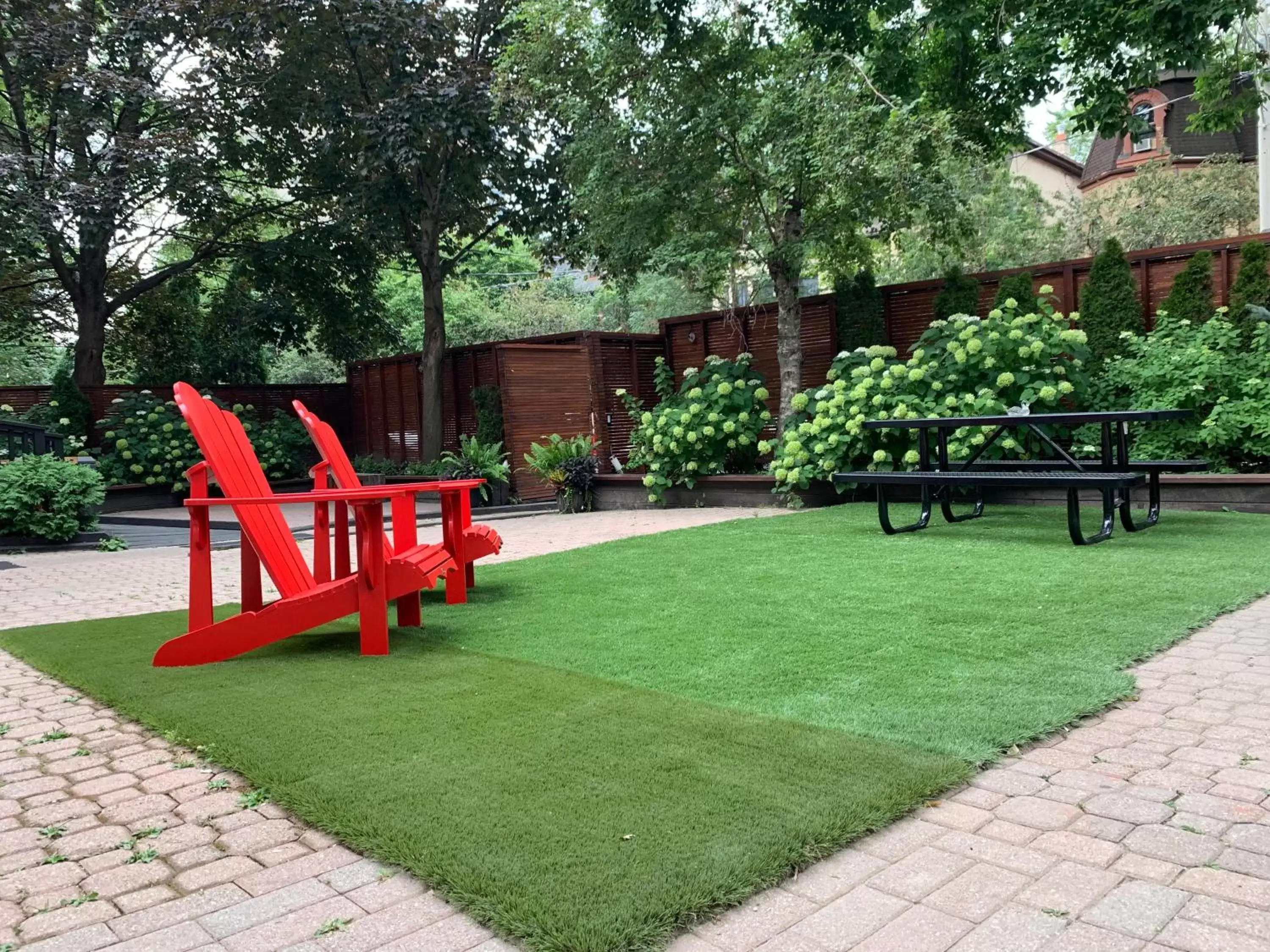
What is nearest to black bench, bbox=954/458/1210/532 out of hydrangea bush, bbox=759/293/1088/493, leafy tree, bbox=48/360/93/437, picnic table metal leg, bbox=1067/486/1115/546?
picnic table metal leg, bbox=1067/486/1115/546

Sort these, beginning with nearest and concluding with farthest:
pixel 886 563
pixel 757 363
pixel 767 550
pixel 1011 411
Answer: pixel 886 563 → pixel 767 550 → pixel 1011 411 → pixel 757 363

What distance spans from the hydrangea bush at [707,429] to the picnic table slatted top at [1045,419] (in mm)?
3899

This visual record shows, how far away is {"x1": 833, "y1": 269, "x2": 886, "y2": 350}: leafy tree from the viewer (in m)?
12.1

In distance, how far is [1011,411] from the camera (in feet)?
27.6

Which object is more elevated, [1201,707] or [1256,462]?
[1256,462]

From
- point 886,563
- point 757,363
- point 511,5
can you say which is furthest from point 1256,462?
point 511,5

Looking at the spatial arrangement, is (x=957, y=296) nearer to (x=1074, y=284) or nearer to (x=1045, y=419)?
(x=1074, y=284)

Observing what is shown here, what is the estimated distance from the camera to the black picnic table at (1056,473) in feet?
20.8

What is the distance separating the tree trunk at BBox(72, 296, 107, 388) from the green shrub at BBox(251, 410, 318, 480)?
315 cm

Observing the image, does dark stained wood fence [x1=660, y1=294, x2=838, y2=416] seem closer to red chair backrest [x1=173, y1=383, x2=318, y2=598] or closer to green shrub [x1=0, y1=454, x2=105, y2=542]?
green shrub [x1=0, y1=454, x2=105, y2=542]

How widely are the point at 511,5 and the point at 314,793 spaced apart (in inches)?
611

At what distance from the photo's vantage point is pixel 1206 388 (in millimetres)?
8758

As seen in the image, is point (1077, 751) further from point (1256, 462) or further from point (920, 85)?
point (920, 85)

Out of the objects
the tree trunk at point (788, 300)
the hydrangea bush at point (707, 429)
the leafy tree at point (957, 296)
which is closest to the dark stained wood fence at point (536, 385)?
the hydrangea bush at point (707, 429)
